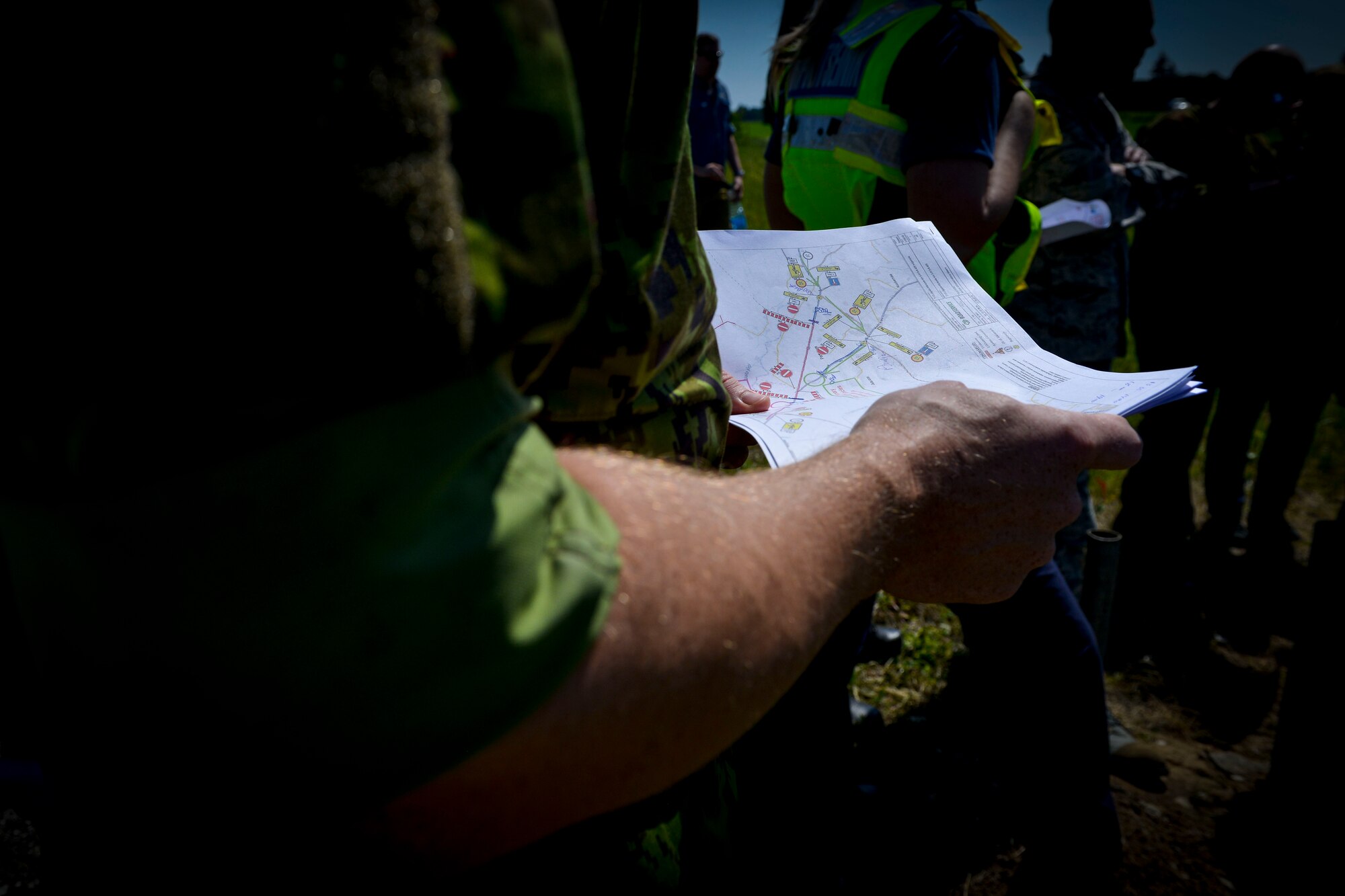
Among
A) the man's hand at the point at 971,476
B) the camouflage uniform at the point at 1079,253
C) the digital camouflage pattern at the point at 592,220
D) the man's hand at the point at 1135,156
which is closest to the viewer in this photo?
the digital camouflage pattern at the point at 592,220

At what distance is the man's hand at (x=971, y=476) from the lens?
798mm

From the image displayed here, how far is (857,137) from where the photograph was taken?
214cm

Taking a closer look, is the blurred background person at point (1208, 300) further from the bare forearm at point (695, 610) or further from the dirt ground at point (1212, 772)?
the bare forearm at point (695, 610)

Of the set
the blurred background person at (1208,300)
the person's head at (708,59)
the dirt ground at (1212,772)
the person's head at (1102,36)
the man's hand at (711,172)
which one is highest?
the person's head at (708,59)

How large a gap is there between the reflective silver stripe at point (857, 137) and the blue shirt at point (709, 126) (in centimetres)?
547

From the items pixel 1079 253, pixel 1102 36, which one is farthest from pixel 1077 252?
pixel 1102 36

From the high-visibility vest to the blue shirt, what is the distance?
5.33 m

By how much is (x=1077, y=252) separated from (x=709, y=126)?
514 centimetres

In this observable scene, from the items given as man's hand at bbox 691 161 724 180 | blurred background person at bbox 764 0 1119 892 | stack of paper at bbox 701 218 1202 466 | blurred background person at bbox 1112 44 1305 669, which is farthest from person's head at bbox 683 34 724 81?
stack of paper at bbox 701 218 1202 466

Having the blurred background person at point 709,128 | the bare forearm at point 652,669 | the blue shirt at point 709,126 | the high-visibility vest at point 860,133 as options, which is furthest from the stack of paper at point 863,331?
the blue shirt at point 709,126

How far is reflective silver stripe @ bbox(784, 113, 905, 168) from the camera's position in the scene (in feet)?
6.85

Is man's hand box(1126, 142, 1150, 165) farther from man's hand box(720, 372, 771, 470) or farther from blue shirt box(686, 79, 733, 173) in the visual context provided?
blue shirt box(686, 79, 733, 173)

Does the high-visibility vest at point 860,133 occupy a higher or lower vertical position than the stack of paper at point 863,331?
higher

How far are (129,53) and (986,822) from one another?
2999mm
